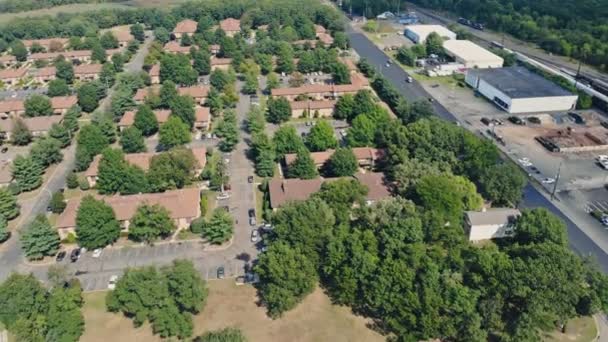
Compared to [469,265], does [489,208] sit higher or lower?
lower

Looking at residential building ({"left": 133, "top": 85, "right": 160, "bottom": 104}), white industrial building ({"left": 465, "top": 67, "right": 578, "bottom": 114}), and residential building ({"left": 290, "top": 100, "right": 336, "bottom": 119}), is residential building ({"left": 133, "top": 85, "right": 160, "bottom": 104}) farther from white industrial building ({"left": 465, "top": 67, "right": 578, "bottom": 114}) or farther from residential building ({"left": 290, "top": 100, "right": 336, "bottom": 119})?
white industrial building ({"left": 465, "top": 67, "right": 578, "bottom": 114})

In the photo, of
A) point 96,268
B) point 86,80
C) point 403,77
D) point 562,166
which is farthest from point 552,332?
point 86,80

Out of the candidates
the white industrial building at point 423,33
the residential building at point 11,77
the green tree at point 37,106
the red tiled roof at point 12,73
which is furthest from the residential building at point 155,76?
the white industrial building at point 423,33

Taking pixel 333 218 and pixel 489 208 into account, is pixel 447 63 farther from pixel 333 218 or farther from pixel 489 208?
pixel 333 218

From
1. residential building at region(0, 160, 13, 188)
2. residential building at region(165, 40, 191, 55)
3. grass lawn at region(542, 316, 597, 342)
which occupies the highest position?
residential building at region(165, 40, 191, 55)

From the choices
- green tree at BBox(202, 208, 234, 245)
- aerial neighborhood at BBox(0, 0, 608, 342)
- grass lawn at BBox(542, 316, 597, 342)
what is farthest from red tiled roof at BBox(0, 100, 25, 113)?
grass lawn at BBox(542, 316, 597, 342)

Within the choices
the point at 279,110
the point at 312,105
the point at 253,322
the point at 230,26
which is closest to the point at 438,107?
the point at 312,105
